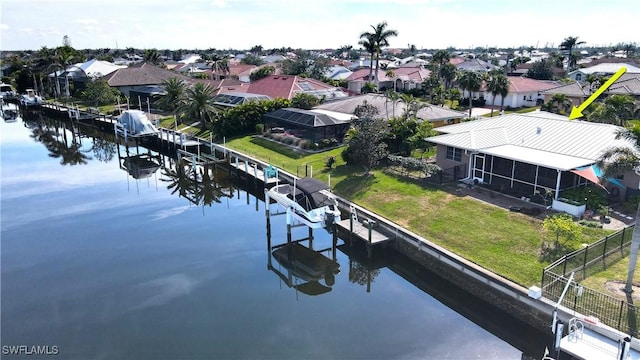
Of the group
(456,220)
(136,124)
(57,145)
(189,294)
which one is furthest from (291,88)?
(189,294)

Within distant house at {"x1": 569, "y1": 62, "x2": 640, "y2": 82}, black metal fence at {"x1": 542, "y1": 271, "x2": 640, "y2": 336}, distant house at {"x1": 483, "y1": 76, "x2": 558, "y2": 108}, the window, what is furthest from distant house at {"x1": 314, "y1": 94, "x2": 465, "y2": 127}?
distant house at {"x1": 569, "y1": 62, "x2": 640, "y2": 82}

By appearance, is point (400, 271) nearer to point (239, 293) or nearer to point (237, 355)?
point (239, 293)

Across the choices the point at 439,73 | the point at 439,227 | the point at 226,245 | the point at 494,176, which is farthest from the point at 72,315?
the point at 439,73

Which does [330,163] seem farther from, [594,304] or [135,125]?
[135,125]

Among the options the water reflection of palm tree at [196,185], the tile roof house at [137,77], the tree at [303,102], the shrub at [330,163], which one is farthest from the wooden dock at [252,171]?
the tile roof house at [137,77]

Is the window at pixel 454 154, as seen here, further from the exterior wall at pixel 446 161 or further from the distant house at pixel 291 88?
the distant house at pixel 291 88

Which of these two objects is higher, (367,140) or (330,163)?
(367,140)
